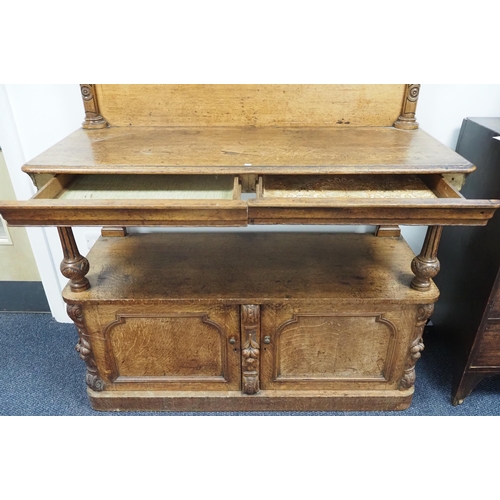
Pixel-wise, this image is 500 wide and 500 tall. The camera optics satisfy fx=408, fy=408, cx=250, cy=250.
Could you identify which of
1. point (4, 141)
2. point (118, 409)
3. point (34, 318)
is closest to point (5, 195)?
point (4, 141)

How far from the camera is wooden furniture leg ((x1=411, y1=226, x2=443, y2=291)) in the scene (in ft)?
3.74

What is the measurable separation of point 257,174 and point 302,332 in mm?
529

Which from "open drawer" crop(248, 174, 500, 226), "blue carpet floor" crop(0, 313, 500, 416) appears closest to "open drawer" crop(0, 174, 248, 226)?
"open drawer" crop(248, 174, 500, 226)

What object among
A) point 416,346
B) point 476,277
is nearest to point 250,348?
point 416,346

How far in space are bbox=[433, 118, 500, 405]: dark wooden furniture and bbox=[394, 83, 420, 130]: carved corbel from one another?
8.1 inches

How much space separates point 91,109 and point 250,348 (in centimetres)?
95

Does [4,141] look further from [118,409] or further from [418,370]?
[418,370]

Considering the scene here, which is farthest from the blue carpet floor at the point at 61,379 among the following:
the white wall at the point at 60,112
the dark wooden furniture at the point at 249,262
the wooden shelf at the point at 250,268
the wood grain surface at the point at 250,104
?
the wood grain surface at the point at 250,104

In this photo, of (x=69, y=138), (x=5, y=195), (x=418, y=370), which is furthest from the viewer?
(x=5, y=195)

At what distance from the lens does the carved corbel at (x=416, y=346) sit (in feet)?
4.11

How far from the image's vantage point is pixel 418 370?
161cm

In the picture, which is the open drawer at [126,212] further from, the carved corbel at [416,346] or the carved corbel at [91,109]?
the carved corbel at [416,346]

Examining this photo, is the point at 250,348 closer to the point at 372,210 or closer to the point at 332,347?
the point at 332,347

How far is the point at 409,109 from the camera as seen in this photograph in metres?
1.37
